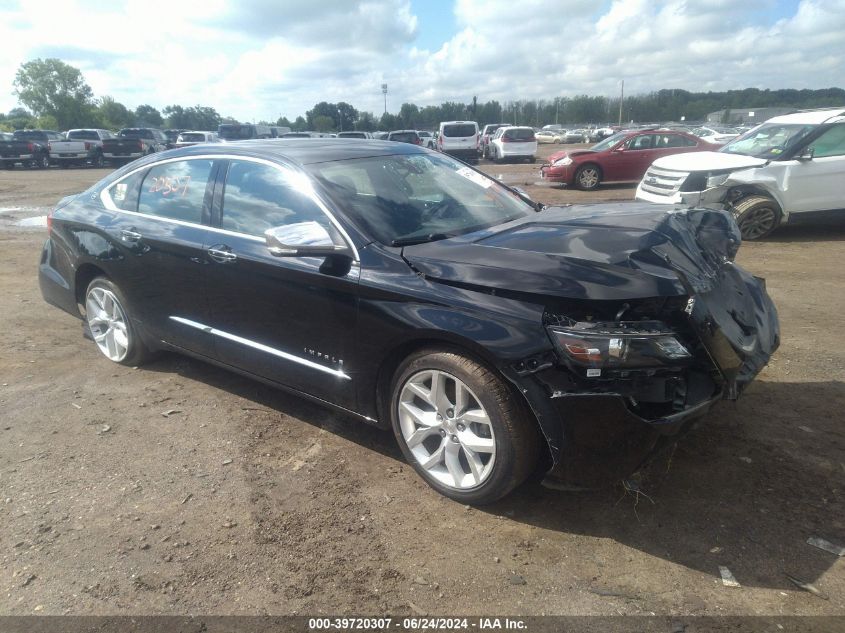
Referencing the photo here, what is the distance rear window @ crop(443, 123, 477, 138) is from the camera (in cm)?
2816

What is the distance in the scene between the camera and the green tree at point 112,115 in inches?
3354

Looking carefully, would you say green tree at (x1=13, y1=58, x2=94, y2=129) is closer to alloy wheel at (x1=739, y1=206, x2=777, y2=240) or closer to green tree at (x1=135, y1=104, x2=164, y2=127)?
green tree at (x1=135, y1=104, x2=164, y2=127)

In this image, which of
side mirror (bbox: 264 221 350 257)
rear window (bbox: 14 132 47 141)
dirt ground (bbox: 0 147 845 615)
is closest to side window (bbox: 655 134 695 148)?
dirt ground (bbox: 0 147 845 615)

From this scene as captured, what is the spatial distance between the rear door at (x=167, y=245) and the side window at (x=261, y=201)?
0.21 m

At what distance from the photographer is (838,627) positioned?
2.18m

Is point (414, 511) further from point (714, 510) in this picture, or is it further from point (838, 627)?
point (838, 627)

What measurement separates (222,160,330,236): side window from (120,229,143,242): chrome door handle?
0.85m

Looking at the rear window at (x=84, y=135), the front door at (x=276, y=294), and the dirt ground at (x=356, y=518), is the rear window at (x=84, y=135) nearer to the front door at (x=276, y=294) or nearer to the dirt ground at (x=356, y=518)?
the dirt ground at (x=356, y=518)

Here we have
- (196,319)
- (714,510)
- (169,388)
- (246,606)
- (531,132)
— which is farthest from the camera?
(531,132)

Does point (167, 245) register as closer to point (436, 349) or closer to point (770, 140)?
point (436, 349)

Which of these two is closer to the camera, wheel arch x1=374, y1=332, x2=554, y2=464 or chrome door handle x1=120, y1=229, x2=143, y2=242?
wheel arch x1=374, y1=332, x2=554, y2=464

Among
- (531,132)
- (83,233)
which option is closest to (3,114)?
(531,132)

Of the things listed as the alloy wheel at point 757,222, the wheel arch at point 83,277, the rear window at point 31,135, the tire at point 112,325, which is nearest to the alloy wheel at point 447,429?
the tire at point 112,325

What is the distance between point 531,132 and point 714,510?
27.3 metres
